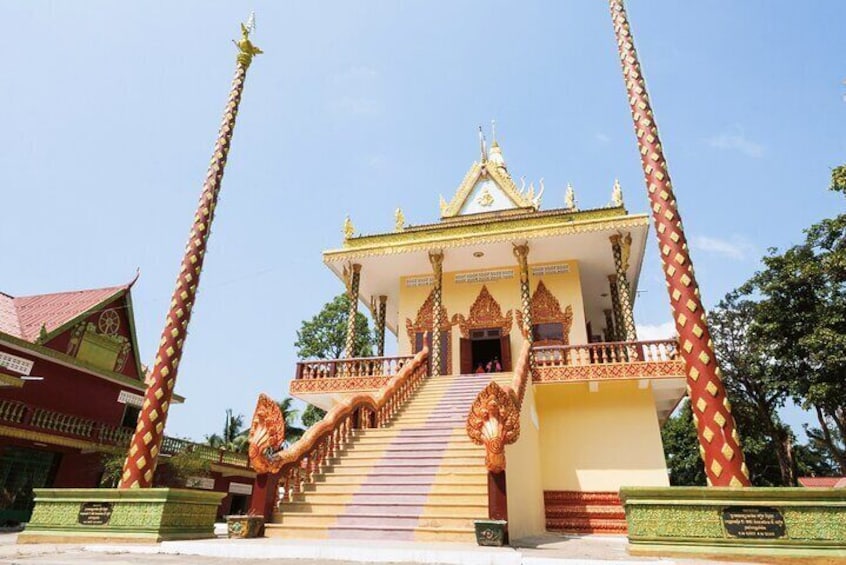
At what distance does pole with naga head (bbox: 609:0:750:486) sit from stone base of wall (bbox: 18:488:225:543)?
→ 6.00 meters

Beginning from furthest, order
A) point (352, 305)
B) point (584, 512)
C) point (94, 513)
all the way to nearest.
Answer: point (352, 305) → point (584, 512) → point (94, 513)

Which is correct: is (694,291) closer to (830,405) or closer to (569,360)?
(569,360)

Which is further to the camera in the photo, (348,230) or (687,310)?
(348,230)

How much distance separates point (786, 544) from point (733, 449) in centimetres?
101

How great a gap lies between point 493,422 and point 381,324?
36.9 ft

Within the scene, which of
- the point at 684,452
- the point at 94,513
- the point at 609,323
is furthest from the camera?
the point at 684,452

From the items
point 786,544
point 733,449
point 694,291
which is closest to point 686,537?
point 786,544

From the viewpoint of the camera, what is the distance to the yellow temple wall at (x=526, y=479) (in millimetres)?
6781

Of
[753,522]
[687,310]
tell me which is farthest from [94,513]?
[687,310]

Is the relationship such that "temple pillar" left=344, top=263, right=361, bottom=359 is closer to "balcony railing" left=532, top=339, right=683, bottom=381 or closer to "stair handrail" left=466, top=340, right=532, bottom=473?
"balcony railing" left=532, top=339, right=683, bottom=381

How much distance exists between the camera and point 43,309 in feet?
54.9

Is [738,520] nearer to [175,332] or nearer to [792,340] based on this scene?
[175,332]

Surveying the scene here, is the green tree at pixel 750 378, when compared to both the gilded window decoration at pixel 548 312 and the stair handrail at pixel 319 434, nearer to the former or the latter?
the gilded window decoration at pixel 548 312

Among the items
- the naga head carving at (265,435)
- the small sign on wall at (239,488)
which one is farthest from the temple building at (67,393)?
the naga head carving at (265,435)
